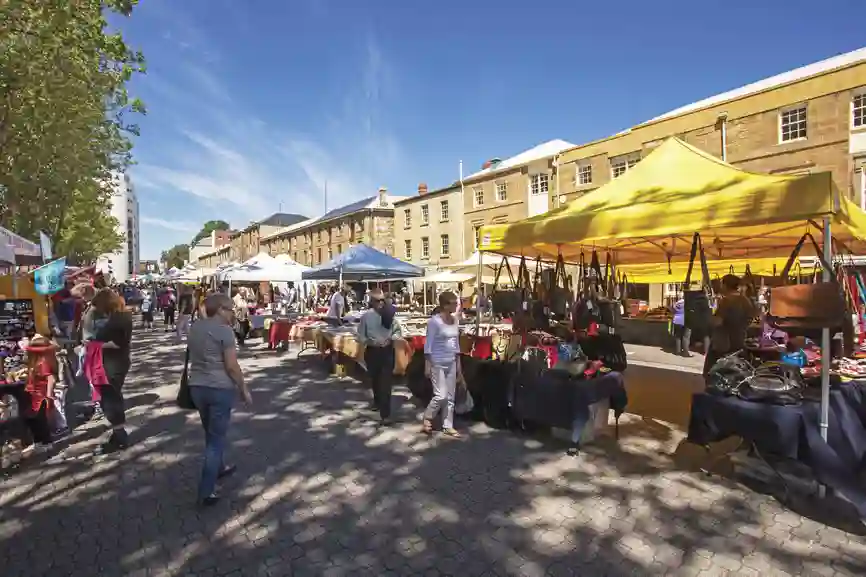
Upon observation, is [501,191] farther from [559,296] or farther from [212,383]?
[212,383]

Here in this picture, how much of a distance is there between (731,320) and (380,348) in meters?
3.93

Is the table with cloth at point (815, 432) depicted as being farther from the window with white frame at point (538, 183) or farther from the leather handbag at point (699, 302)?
the window with white frame at point (538, 183)

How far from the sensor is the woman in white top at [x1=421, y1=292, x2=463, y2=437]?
18.6 feet

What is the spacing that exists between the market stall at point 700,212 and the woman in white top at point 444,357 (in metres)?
1.44

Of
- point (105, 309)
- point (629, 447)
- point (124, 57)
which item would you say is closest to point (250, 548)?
point (105, 309)

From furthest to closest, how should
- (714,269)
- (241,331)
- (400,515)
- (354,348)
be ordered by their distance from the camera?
(241,331) < (714,269) < (354,348) < (400,515)

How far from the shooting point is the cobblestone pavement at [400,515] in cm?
320

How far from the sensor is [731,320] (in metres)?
5.12

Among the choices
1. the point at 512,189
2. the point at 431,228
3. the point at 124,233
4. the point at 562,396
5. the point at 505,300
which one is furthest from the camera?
the point at 124,233

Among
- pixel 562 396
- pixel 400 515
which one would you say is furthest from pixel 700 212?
pixel 400 515

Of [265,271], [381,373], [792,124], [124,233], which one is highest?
[124,233]

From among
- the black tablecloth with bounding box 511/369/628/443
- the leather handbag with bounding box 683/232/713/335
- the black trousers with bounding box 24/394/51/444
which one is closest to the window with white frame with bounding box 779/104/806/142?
the leather handbag with bounding box 683/232/713/335

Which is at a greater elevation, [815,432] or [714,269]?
[714,269]

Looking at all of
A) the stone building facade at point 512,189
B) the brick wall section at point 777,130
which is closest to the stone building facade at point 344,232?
the stone building facade at point 512,189
